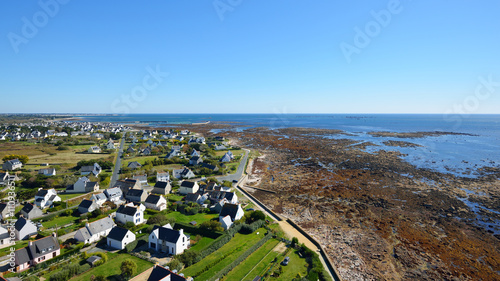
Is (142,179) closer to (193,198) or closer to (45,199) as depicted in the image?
(45,199)

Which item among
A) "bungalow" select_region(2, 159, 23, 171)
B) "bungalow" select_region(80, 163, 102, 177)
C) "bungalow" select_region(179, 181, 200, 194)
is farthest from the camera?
"bungalow" select_region(2, 159, 23, 171)

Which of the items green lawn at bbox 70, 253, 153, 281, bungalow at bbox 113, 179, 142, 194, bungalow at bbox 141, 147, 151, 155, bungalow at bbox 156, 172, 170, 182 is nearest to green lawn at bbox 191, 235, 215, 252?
green lawn at bbox 70, 253, 153, 281

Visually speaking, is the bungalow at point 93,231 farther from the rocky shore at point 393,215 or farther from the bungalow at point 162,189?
the rocky shore at point 393,215

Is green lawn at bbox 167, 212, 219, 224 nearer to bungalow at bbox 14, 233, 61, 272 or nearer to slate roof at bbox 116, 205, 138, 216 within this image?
slate roof at bbox 116, 205, 138, 216

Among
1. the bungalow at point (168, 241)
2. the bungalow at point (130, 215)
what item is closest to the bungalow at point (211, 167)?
the bungalow at point (130, 215)

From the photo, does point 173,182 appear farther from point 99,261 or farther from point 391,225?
point 391,225
